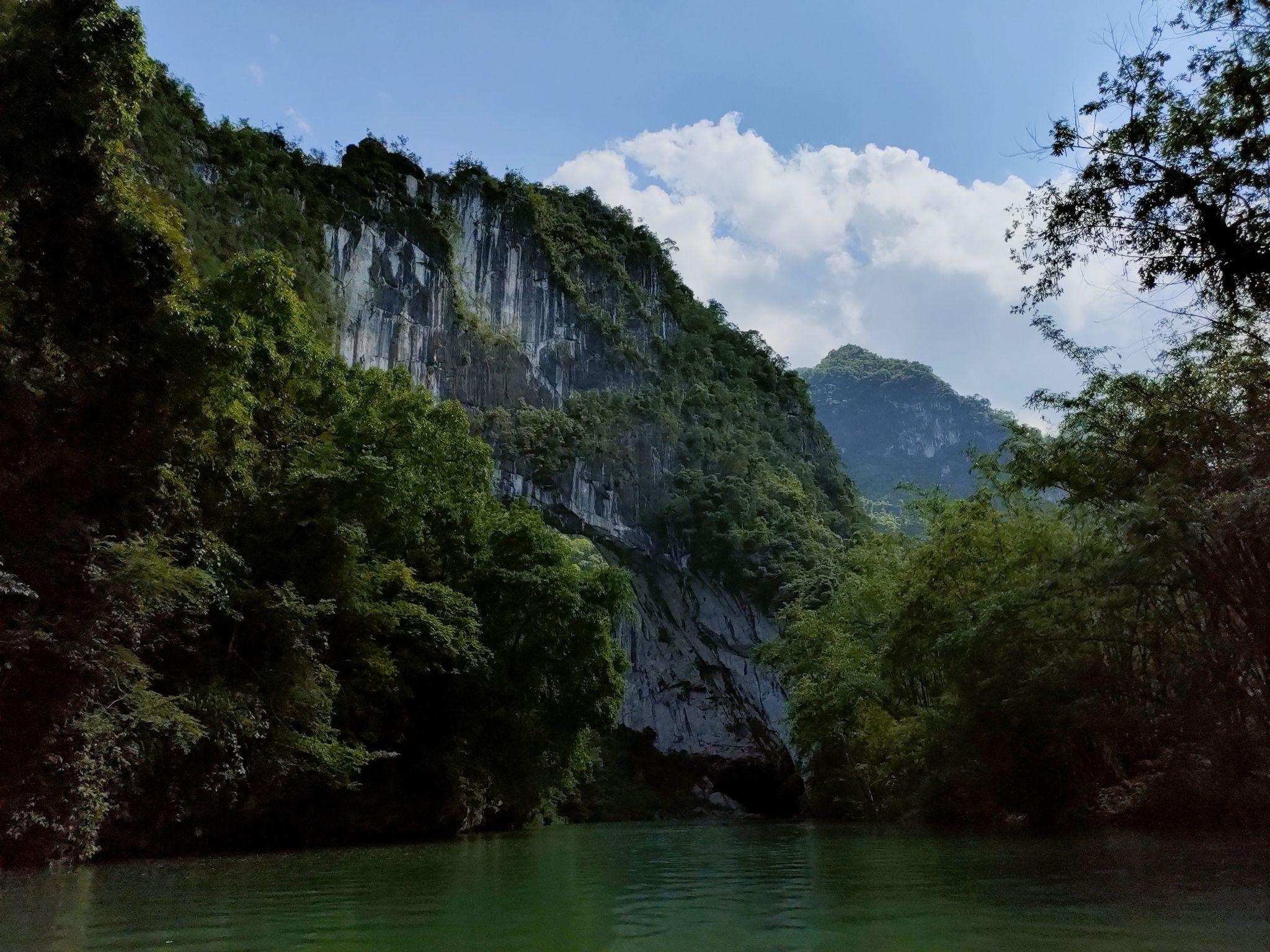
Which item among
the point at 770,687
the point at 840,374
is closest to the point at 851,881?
the point at 770,687

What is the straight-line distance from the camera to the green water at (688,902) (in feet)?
15.3

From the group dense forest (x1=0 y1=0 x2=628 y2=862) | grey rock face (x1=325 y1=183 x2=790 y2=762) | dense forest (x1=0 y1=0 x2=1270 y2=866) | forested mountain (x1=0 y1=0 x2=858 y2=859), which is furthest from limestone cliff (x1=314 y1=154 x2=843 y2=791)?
dense forest (x1=0 y1=0 x2=628 y2=862)

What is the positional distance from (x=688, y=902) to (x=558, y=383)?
4907cm

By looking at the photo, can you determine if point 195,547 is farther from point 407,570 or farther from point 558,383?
point 558,383

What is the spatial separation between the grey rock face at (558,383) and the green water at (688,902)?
116ft

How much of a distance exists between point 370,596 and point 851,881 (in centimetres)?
1172

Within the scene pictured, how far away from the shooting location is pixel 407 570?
18156 millimetres

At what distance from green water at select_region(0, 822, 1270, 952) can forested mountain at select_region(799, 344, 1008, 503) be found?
440ft

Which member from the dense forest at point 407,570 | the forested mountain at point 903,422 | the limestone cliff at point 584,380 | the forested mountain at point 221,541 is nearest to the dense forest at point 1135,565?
the dense forest at point 407,570

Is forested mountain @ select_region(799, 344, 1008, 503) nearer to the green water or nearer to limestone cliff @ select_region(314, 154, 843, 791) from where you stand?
limestone cliff @ select_region(314, 154, 843, 791)

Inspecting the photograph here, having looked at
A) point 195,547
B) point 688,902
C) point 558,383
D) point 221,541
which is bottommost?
point 688,902

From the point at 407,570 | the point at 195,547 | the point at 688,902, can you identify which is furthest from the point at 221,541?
the point at 688,902

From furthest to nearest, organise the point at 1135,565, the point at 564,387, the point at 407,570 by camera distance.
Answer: the point at 564,387
the point at 407,570
the point at 1135,565

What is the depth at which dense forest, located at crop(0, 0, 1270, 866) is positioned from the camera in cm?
1072
